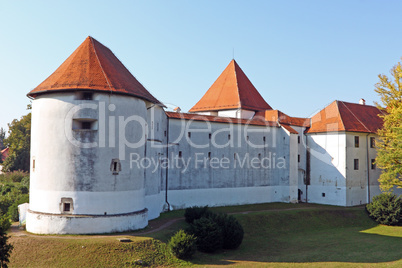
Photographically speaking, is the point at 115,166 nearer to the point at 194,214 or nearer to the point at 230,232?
the point at 194,214

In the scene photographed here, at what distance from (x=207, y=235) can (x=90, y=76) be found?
1126cm

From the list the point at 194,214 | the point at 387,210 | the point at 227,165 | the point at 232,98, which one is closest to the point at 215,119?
the point at 227,165

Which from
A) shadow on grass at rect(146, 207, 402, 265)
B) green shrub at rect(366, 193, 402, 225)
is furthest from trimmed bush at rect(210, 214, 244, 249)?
green shrub at rect(366, 193, 402, 225)

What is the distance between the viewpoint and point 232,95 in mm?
39594

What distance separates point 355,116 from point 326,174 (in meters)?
6.96

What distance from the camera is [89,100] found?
2100 centimetres

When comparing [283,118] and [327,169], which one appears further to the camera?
[283,118]

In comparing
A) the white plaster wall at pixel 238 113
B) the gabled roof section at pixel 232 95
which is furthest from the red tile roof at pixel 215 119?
the gabled roof section at pixel 232 95

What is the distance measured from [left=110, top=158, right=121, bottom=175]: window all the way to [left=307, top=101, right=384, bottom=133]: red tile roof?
2285cm

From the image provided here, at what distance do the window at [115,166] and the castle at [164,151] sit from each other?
6cm

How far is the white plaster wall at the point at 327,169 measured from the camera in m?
35.4

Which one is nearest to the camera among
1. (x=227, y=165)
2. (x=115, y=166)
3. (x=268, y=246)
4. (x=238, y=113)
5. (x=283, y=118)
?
(x=115, y=166)

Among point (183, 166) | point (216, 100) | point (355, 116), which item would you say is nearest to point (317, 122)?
point (355, 116)

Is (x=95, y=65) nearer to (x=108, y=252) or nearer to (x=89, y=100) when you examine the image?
(x=89, y=100)
